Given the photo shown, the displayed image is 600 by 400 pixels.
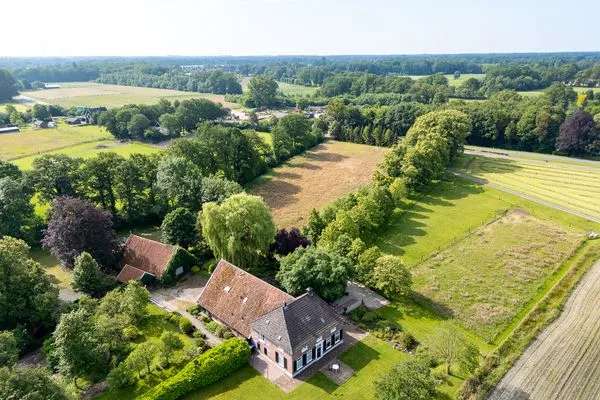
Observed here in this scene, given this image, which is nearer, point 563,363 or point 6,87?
point 563,363

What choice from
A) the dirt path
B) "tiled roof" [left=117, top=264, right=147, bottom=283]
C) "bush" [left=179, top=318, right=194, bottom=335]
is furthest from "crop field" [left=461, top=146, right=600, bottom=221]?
"tiled roof" [left=117, top=264, right=147, bottom=283]

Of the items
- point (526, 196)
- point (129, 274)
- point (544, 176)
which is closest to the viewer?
point (129, 274)

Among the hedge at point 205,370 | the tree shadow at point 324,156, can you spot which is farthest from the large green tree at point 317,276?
the tree shadow at point 324,156

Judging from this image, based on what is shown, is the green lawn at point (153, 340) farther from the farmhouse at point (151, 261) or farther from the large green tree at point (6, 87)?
the large green tree at point (6, 87)

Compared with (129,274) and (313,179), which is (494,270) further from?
(313,179)

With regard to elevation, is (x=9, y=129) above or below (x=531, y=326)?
above

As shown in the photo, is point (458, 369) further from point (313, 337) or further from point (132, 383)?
point (132, 383)

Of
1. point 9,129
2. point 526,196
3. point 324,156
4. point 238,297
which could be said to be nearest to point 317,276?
point 238,297
